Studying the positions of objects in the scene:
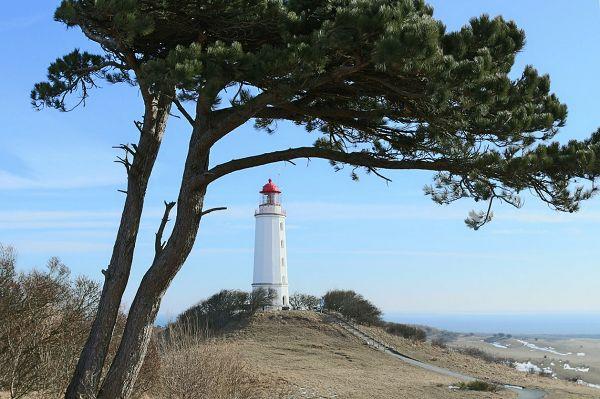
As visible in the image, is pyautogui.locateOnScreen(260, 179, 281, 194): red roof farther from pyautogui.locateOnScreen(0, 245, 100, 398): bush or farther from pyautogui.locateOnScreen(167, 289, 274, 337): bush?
pyautogui.locateOnScreen(0, 245, 100, 398): bush

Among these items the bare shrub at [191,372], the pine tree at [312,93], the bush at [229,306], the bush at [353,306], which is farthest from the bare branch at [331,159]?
the bush at [353,306]

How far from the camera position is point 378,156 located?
1045 cm

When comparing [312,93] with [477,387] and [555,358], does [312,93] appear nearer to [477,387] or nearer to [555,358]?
[477,387]

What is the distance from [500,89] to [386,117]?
2.04m

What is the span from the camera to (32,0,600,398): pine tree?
8.38 m

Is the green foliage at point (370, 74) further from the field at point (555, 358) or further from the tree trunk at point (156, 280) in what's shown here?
the field at point (555, 358)

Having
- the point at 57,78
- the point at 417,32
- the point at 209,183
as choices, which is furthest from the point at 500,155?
the point at 57,78

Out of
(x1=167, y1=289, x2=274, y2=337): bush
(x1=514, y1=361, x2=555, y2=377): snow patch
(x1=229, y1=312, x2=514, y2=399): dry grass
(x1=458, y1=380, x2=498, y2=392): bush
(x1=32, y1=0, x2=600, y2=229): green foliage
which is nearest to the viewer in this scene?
(x1=32, y1=0, x2=600, y2=229): green foliage

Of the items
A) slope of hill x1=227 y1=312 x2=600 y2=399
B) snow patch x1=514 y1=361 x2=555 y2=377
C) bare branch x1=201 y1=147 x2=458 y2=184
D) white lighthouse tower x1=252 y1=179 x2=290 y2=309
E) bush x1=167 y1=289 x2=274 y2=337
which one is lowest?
snow patch x1=514 y1=361 x2=555 y2=377

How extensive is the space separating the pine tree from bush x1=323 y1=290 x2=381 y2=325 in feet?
86.9

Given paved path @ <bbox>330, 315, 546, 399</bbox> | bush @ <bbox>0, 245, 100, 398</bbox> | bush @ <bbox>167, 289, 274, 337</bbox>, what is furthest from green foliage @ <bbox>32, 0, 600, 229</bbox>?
bush @ <bbox>167, 289, 274, 337</bbox>

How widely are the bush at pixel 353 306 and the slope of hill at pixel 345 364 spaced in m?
1.86

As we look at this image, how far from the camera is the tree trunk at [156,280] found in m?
9.48

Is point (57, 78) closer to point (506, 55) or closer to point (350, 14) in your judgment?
point (350, 14)
